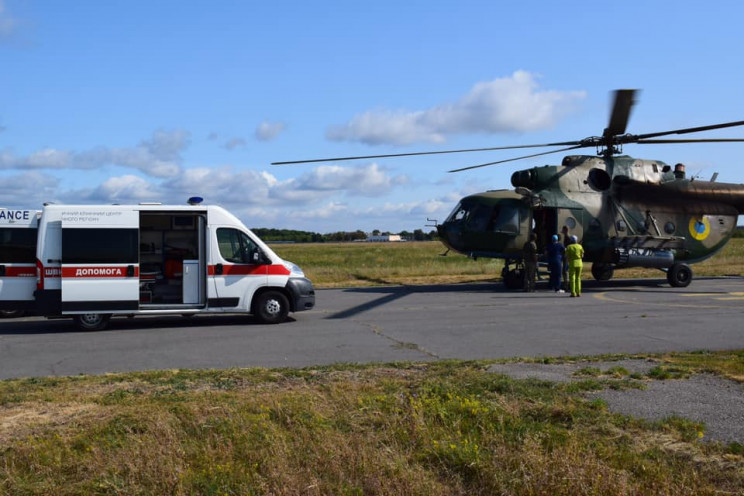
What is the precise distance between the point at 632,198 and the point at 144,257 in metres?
14.5

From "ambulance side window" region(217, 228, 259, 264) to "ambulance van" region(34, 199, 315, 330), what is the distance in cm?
2

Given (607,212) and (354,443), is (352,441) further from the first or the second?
(607,212)

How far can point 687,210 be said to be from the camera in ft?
71.6

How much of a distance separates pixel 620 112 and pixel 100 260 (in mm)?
13415

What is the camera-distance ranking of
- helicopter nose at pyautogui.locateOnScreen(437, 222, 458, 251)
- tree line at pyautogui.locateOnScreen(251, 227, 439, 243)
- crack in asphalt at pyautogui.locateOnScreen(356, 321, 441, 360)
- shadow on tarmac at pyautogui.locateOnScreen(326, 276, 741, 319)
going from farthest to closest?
1. tree line at pyautogui.locateOnScreen(251, 227, 439, 243)
2. helicopter nose at pyautogui.locateOnScreen(437, 222, 458, 251)
3. shadow on tarmac at pyautogui.locateOnScreen(326, 276, 741, 319)
4. crack in asphalt at pyautogui.locateOnScreen(356, 321, 441, 360)

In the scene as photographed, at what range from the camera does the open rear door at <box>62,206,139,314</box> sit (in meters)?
12.7

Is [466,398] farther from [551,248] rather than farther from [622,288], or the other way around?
[622,288]

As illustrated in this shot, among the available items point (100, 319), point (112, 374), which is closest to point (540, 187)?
point (100, 319)

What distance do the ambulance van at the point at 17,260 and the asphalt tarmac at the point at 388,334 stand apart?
2.12ft

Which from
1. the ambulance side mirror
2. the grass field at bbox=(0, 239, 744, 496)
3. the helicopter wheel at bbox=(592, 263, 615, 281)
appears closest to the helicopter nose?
the helicopter wheel at bbox=(592, 263, 615, 281)

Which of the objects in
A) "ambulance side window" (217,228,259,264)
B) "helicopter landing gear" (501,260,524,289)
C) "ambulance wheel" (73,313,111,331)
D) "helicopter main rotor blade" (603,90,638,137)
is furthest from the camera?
"helicopter landing gear" (501,260,524,289)

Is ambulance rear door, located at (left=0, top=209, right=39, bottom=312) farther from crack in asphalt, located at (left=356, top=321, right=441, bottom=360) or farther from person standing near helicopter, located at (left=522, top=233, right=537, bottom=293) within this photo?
person standing near helicopter, located at (left=522, top=233, right=537, bottom=293)

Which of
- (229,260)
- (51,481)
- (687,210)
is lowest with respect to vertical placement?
(51,481)

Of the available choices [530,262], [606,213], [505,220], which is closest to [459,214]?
[505,220]
